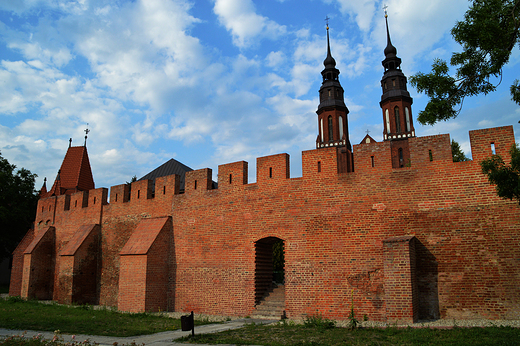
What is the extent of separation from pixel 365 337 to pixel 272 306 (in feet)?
16.3

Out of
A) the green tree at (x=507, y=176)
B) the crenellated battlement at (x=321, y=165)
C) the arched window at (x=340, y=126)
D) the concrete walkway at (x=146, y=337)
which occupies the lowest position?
the concrete walkway at (x=146, y=337)

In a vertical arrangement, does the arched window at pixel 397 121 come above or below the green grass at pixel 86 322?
above

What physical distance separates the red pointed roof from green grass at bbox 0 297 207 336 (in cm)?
1474

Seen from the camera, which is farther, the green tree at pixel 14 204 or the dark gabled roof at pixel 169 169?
the green tree at pixel 14 204

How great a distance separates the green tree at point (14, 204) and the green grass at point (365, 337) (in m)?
23.1

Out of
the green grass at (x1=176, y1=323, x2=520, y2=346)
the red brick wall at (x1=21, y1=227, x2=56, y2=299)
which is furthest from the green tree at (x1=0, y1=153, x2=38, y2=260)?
the green grass at (x1=176, y1=323, x2=520, y2=346)

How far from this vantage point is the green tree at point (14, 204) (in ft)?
83.3

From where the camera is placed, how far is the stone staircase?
11305 millimetres

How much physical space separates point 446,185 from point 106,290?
585 inches

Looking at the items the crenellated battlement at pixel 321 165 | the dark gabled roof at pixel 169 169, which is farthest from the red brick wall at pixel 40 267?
the dark gabled roof at pixel 169 169

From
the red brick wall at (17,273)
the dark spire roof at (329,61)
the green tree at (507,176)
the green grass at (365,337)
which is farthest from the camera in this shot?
the dark spire roof at (329,61)

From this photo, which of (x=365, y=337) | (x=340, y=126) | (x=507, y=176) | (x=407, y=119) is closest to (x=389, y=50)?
(x=407, y=119)

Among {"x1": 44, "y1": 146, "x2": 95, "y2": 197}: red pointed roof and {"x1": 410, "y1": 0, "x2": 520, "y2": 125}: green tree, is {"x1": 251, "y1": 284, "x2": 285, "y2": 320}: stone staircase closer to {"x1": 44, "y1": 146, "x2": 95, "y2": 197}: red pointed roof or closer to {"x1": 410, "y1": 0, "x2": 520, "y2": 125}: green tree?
{"x1": 410, "y1": 0, "x2": 520, "y2": 125}: green tree

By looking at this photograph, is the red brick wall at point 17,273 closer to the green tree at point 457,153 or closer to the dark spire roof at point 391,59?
the green tree at point 457,153
